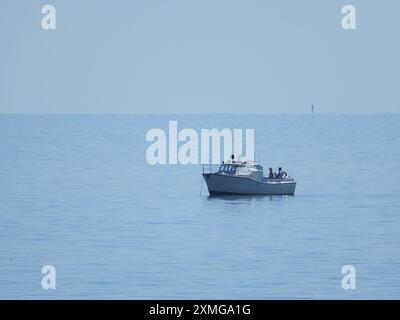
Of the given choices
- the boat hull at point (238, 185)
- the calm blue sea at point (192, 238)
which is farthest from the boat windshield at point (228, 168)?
the calm blue sea at point (192, 238)

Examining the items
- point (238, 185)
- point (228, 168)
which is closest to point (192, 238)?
point (238, 185)

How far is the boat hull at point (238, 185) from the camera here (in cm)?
8338

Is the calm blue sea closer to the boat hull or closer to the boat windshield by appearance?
the boat hull

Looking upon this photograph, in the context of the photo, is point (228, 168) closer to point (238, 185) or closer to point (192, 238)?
point (238, 185)

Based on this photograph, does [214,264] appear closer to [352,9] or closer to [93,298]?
[93,298]

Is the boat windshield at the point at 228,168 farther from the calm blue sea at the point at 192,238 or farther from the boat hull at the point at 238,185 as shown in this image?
the calm blue sea at the point at 192,238

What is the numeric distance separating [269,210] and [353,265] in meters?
26.3

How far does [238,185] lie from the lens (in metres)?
83.6

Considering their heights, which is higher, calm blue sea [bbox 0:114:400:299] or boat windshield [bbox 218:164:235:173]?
boat windshield [bbox 218:164:235:173]

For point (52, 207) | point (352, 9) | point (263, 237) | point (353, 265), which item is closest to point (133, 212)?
point (52, 207)

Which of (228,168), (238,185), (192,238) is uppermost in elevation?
(228,168)

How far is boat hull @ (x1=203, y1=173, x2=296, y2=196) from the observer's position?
274 ft

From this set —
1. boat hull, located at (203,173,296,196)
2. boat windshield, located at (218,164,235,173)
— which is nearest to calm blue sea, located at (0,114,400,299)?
boat hull, located at (203,173,296,196)
